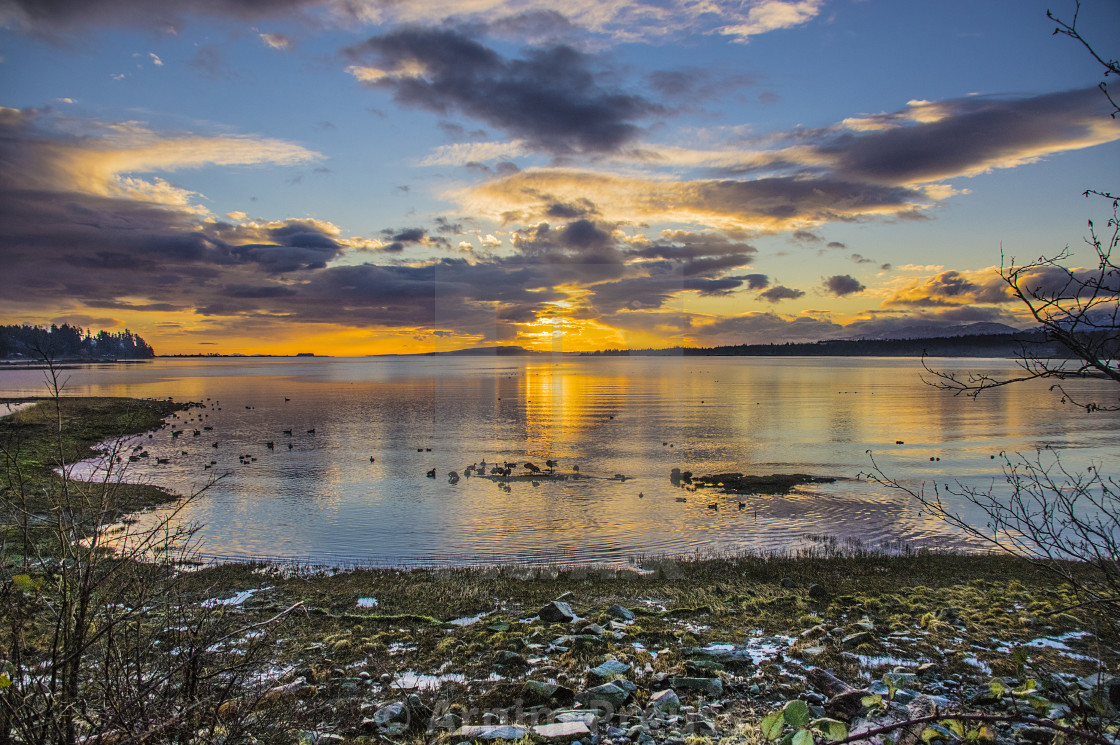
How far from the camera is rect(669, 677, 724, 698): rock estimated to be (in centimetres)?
754

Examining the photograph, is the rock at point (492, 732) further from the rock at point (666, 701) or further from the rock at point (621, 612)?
the rock at point (621, 612)

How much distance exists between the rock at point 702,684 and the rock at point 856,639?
284cm

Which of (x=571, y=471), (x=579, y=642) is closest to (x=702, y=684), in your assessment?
(x=579, y=642)

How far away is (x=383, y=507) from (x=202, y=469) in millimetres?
14131

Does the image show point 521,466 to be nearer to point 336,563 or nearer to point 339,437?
point 336,563

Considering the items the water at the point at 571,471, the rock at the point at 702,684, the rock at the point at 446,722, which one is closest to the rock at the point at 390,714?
the rock at the point at 446,722

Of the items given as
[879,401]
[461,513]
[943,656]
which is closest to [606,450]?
[461,513]

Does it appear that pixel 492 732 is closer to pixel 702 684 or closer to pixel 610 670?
pixel 610 670

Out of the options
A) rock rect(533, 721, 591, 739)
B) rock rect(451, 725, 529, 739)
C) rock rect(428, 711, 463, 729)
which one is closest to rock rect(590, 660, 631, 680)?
rock rect(533, 721, 591, 739)

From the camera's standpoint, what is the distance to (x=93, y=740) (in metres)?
3.47

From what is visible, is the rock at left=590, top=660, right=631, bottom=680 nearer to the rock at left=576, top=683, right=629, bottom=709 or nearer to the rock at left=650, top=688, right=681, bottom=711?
the rock at left=576, top=683, right=629, bottom=709

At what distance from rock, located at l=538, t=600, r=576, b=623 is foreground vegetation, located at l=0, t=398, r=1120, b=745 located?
0.16 ft

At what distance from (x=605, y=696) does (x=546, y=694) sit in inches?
30.6

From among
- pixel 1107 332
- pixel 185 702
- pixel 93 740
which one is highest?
pixel 1107 332
